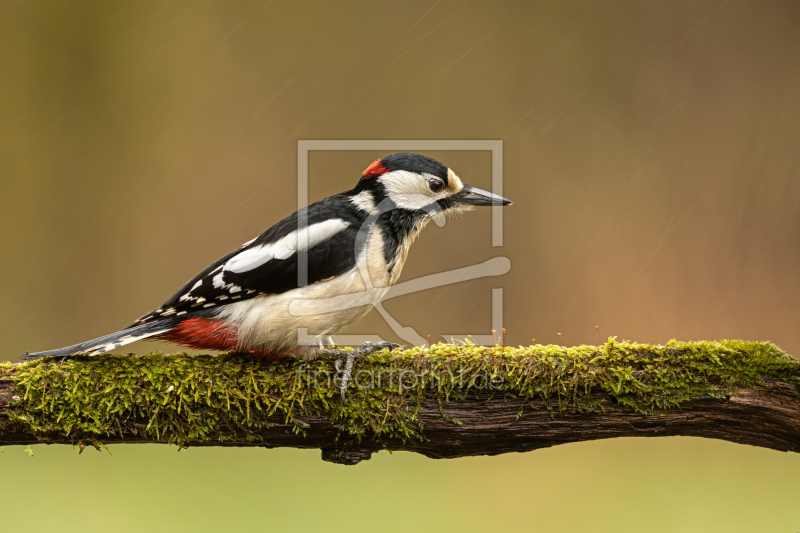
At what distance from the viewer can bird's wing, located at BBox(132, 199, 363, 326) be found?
189 centimetres

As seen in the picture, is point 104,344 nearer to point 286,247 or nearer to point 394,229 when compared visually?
point 286,247

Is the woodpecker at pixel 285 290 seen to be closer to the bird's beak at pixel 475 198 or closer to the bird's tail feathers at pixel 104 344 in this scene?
the bird's tail feathers at pixel 104 344

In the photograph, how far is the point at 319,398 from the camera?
1.80 metres

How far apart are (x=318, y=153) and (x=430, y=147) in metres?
1.54

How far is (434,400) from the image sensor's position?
6.00 ft

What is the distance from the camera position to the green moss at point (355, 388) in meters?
1.77

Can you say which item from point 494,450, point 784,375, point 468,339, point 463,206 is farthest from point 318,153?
point 784,375

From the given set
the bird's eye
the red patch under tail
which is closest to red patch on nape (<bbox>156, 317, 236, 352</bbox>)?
the red patch under tail

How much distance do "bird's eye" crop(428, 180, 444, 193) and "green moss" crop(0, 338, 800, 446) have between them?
58cm

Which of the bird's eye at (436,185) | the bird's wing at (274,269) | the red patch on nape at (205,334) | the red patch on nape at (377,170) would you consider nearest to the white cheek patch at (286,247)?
the bird's wing at (274,269)

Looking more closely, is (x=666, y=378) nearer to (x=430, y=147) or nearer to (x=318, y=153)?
(x=430, y=147)

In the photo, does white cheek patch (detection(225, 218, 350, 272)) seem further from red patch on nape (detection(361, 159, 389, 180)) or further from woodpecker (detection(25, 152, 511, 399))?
red patch on nape (detection(361, 159, 389, 180))

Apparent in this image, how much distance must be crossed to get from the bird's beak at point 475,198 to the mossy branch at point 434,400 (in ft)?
1.90

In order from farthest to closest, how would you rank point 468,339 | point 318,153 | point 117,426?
point 318,153 → point 468,339 → point 117,426
